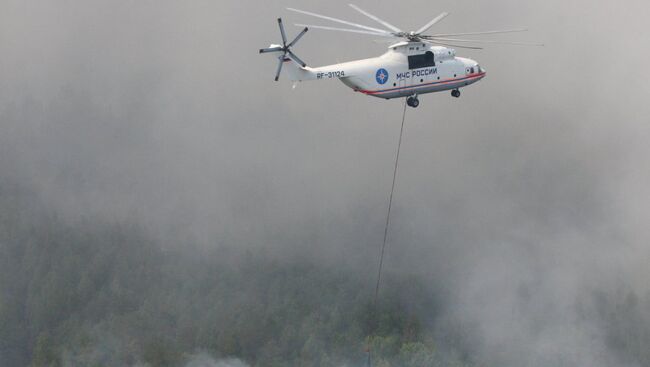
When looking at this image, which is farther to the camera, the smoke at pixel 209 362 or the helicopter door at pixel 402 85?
the smoke at pixel 209 362

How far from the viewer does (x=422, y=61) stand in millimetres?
92188

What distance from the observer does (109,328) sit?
15775cm

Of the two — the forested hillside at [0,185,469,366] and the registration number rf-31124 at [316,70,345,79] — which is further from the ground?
the registration number rf-31124 at [316,70,345,79]

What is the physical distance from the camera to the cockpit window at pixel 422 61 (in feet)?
301

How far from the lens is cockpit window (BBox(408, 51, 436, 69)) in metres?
91.7

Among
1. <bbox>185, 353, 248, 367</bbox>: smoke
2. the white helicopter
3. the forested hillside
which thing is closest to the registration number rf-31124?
the white helicopter

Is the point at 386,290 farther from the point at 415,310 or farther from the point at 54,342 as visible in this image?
the point at 54,342

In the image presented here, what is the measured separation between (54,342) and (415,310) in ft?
129

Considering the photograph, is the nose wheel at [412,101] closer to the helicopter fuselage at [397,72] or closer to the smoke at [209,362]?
the helicopter fuselage at [397,72]

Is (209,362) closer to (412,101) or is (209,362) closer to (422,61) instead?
(412,101)

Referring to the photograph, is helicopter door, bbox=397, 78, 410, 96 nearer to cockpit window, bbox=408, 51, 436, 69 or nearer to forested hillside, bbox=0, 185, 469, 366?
cockpit window, bbox=408, 51, 436, 69

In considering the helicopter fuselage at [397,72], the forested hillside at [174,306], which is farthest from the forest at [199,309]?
the helicopter fuselage at [397,72]

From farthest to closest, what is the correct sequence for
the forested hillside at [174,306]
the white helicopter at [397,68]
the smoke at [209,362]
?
the forested hillside at [174,306], the smoke at [209,362], the white helicopter at [397,68]

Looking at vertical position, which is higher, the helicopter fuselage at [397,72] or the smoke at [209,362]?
the helicopter fuselage at [397,72]
